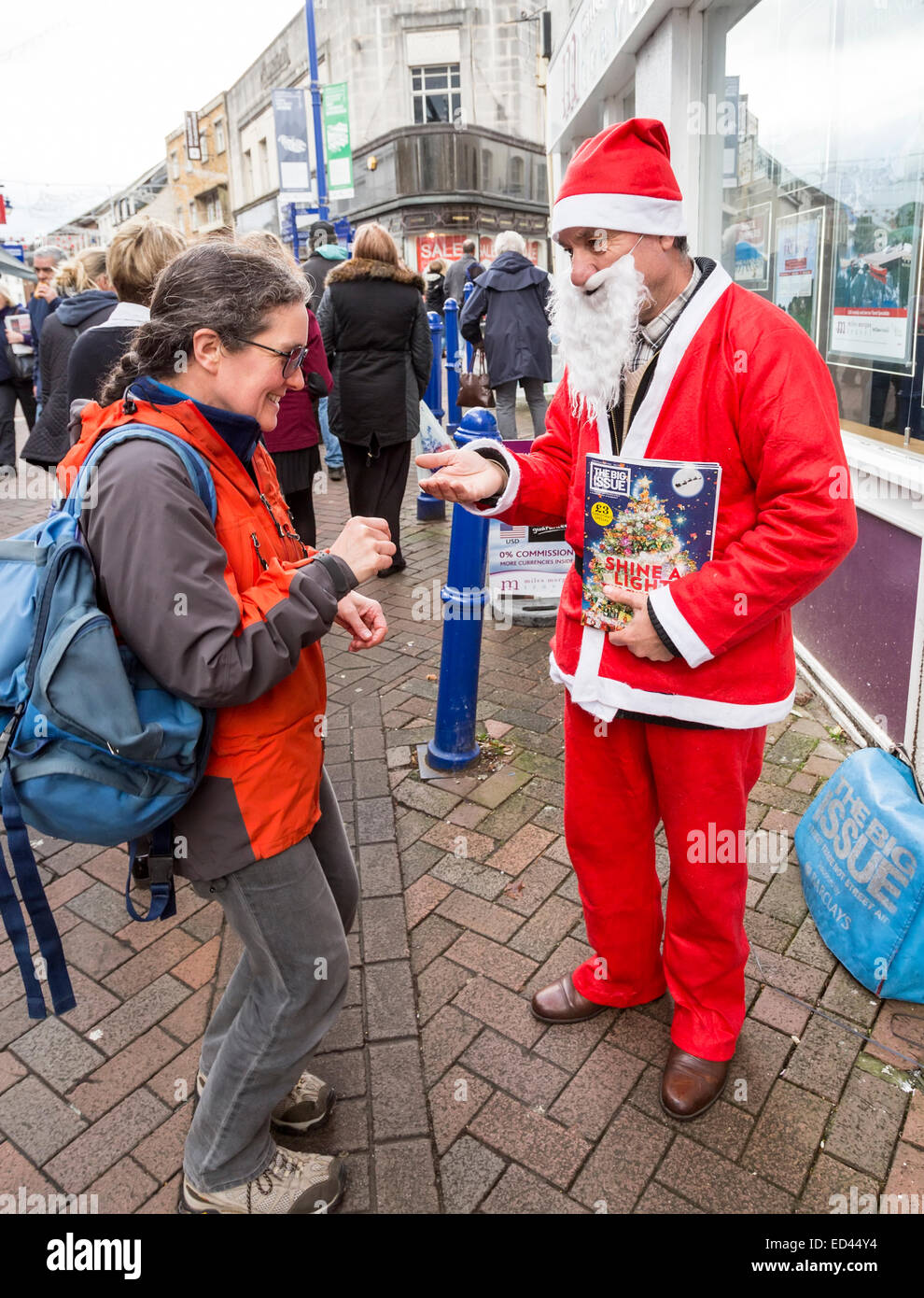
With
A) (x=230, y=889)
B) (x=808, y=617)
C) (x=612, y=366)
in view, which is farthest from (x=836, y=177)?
(x=230, y=889)

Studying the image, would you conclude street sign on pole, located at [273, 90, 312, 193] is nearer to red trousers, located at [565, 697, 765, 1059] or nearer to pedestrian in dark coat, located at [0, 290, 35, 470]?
pedestrian in dark coat, located at [0, 290, 35, 470]

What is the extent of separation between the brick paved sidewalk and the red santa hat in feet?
6.79

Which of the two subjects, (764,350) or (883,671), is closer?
(764,350)

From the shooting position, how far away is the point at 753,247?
5.30m

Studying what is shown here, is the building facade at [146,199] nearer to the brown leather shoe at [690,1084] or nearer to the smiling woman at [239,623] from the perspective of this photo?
the smiling woman at [239,623]

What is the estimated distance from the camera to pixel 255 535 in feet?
5.61

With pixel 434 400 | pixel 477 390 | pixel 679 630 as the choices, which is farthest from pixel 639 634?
pixel 434 400

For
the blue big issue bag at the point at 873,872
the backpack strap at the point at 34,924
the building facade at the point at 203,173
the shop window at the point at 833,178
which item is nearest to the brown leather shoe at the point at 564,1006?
the blue big issue bag at the point at 873,872

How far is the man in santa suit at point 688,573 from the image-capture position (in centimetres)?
182

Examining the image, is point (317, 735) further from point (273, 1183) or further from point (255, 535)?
point (273, 1183)

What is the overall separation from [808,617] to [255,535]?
11.7ft

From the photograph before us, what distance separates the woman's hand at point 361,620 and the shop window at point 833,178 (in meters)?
2.64

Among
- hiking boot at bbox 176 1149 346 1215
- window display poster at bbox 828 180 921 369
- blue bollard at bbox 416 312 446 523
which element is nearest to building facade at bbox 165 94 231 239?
blue bollard at bbox 416 312 446 523

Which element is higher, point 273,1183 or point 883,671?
point 883,671
